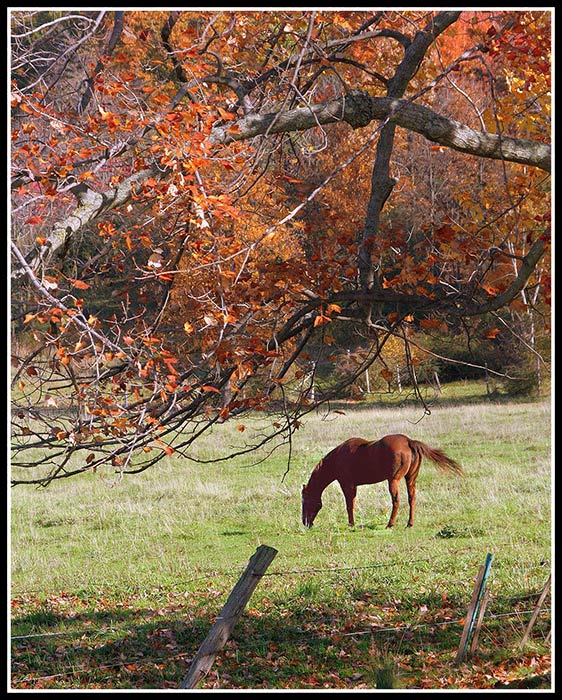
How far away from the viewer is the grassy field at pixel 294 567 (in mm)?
5965

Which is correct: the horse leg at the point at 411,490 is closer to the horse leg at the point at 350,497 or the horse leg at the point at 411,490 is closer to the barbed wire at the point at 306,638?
the horse leg at the point at 350,497

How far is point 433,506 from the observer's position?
11711 millimetres

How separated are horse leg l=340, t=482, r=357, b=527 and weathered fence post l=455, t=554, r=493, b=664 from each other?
4.68 metres

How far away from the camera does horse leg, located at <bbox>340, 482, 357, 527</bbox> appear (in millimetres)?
10305

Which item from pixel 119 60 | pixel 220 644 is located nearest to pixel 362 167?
pixel 119 60

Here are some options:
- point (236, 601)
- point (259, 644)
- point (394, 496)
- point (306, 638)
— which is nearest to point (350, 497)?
point (394, 496)

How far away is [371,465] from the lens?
10172 mm

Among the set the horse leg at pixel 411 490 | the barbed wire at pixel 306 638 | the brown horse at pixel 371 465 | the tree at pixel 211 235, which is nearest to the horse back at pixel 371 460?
the brown horse at pixel 371 465

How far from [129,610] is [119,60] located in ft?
17.3

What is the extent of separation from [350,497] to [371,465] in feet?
1.88

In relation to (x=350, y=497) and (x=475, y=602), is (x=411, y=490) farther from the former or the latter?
(x=475, y=602)

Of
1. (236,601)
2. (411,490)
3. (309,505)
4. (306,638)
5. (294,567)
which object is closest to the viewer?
(236,601)

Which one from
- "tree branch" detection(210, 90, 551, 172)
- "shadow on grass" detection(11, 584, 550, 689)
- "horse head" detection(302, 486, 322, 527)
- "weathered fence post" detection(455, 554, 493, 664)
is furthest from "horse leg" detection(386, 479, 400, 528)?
"tree branch" detection(210, 90, 551, 172)

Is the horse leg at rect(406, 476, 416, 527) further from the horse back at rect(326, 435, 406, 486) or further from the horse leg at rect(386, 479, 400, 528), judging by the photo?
the horse back at rect(326, 435, 406, 486)
